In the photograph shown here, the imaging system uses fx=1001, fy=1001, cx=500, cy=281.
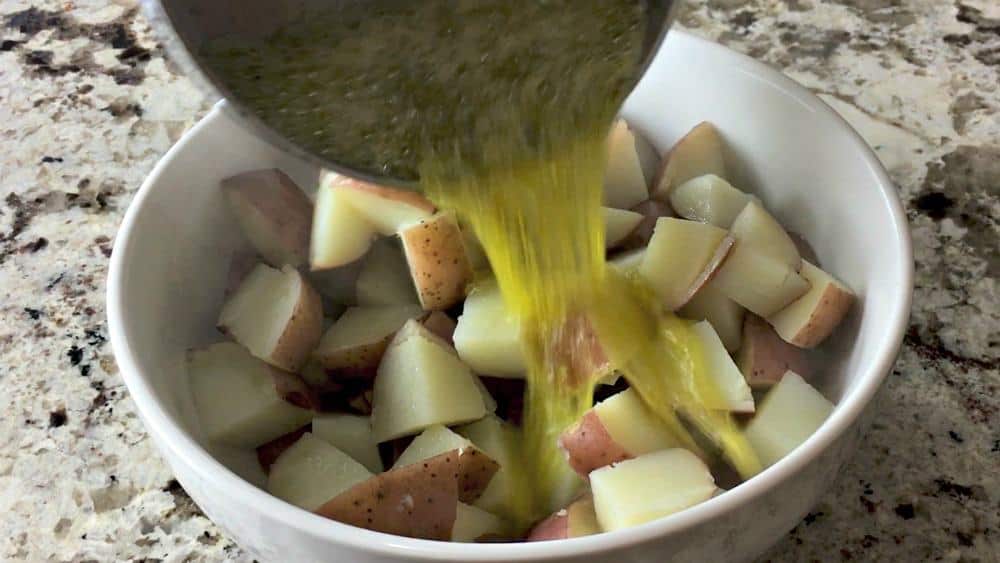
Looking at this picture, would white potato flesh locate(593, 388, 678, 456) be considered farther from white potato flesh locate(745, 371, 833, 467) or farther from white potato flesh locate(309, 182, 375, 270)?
white potato flesh locate(309, 182, 375, 270)

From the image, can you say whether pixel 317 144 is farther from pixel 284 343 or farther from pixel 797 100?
pixel 797 100

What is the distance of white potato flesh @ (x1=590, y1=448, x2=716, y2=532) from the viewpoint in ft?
1.99

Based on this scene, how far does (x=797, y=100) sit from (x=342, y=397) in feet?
1.48

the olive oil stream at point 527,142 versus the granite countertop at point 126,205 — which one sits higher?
the olive oil stream at point 527,142

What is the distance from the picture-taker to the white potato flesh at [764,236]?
0.79m

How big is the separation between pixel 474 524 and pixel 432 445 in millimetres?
68

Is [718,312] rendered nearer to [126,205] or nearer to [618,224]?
[618,224]

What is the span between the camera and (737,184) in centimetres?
91

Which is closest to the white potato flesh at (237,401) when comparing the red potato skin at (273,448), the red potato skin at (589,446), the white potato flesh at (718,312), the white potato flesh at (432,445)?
the red potato skin at (273,448)

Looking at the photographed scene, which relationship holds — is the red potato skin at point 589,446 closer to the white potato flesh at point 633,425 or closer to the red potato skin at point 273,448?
the white potato flesh at point 633,425

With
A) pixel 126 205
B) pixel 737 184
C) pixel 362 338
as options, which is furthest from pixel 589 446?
pixel 126 205

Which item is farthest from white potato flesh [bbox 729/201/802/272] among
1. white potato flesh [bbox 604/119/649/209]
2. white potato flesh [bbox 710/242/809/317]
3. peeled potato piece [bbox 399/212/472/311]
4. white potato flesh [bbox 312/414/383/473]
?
white potato flesh [bbox 312/414/383/473]

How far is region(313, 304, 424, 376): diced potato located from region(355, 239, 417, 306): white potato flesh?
0.04 feet

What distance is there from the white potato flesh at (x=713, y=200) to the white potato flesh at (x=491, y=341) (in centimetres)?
19
